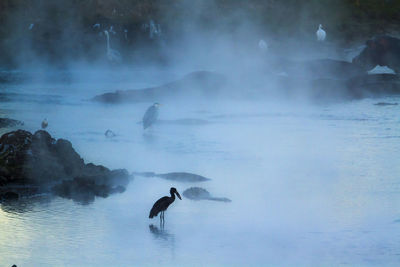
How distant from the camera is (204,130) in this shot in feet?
54.0

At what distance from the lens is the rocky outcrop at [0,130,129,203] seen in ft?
35.2

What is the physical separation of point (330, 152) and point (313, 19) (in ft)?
78.0

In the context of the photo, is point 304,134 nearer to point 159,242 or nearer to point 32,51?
point 159,242

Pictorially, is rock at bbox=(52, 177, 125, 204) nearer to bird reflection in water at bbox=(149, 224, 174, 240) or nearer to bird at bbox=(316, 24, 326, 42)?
bird reflection in water at bbox=(149, 224, 174, 240)

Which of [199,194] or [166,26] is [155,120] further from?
[166,26]

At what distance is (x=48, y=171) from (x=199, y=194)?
2.01 meters

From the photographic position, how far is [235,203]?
33.3 ft

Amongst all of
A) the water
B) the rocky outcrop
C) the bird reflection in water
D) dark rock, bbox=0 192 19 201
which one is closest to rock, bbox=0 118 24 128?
the water

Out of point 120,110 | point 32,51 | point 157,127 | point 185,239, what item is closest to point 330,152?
point 157,127

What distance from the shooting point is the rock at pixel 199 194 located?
1030 centimetres

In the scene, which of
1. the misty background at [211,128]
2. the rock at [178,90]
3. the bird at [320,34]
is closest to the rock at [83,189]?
the misty background at [211,128]

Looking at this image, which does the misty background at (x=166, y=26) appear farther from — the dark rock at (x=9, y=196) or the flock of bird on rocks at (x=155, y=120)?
the dark rock at (x=9, y=196)

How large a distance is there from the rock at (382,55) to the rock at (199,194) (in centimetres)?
1669

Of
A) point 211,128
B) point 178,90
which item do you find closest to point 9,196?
point 211,128
